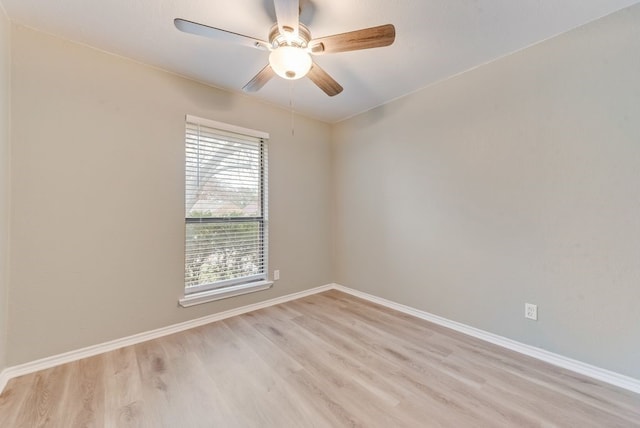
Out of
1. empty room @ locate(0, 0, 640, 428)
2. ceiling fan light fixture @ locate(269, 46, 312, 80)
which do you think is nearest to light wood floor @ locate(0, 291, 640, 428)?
empty room @ locate(0, 0, 640, 428)

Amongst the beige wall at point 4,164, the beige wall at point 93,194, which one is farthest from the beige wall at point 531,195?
the beige wall at point 4,164

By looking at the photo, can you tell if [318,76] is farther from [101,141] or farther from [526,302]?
[526,302]

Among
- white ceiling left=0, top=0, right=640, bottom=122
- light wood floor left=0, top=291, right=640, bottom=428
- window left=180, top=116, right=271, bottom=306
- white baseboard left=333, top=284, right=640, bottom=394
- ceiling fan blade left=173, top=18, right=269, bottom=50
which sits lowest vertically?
light wood floor left=0, top=291, right=640, bottom=428

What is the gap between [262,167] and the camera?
3012mm

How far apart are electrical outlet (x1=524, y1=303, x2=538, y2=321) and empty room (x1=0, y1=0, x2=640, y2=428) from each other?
0.01 m

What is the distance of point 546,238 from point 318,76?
6.82 feet

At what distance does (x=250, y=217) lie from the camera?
2914mm

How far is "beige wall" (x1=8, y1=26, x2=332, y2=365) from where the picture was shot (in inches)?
69.9

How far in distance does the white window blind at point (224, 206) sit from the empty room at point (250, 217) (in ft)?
0.07

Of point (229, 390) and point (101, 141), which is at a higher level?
point (101, 141)

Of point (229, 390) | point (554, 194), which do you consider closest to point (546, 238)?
point (554, 194)

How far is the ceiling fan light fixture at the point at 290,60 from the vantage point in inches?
61.1

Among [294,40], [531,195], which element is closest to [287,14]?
[294,40]

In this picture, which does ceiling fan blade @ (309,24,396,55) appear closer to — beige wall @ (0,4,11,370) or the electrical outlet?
beige wall @ (0,4,11,370)
